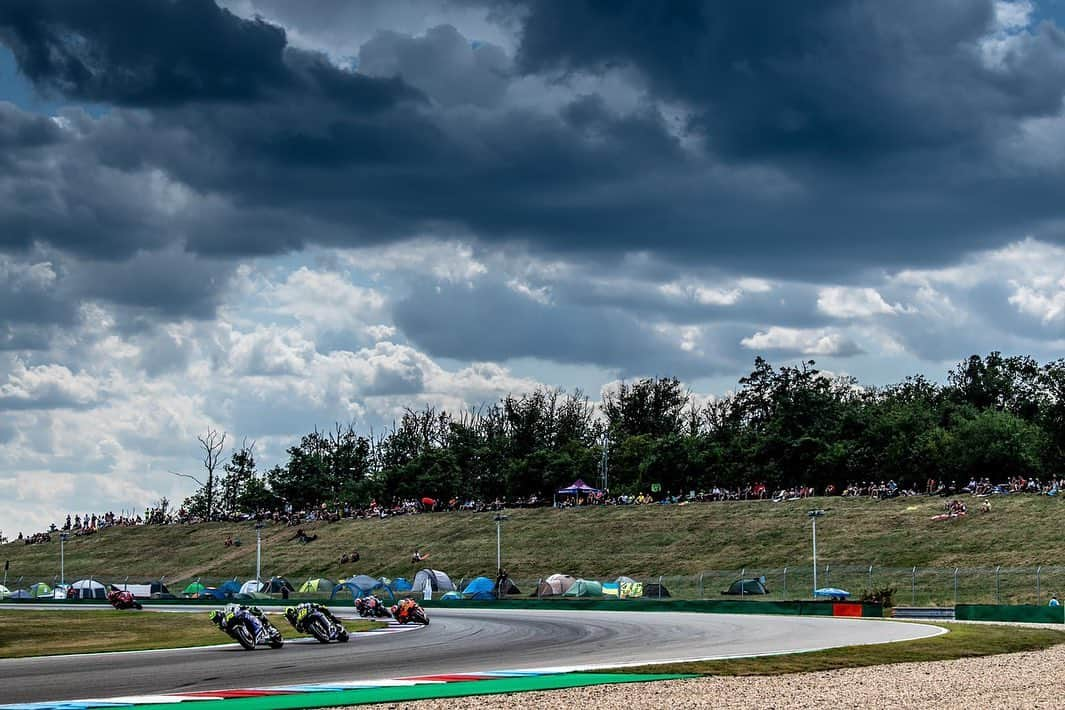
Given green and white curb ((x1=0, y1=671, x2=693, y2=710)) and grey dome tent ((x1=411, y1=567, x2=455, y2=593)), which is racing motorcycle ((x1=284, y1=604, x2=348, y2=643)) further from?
grey dome tent ((x1=411, y1=567, x2=455, y2=593))

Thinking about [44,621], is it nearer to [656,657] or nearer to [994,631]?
[656,657]

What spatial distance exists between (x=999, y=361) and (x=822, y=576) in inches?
3424

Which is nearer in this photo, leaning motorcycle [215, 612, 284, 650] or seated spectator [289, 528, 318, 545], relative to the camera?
leaning motorcycle [215, 612, 284, 650]

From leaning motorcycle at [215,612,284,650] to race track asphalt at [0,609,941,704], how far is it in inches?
Answer: 11.4

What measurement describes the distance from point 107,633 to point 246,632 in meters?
13.2

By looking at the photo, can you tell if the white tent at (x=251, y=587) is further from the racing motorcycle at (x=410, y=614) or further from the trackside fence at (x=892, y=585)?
the racing motorcycle at (x=410, y=614)

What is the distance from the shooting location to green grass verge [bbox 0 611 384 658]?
35.0 metres

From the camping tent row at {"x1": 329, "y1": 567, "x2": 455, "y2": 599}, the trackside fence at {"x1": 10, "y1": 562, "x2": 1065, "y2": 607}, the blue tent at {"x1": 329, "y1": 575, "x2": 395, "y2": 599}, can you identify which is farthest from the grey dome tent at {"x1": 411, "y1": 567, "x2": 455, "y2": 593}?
the blue tent at {"x1": 329, "y1": 575, "x2": 395, "y2": 599}

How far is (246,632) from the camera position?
31844 mm

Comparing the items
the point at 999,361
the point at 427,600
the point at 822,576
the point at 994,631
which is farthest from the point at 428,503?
the point at 994,631

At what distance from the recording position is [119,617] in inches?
2122

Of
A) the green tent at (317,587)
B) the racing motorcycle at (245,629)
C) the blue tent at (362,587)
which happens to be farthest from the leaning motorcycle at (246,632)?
the green tent at (317,587)

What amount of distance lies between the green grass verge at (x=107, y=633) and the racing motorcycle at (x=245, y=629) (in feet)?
11.9

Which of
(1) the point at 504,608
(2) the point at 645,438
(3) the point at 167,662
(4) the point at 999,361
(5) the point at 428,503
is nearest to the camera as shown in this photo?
(3) the point at 167,662
